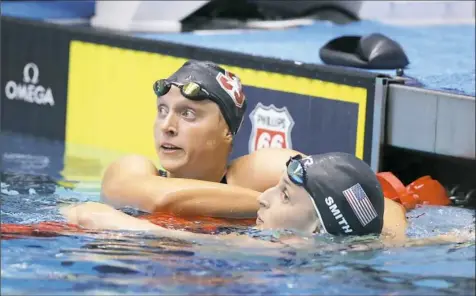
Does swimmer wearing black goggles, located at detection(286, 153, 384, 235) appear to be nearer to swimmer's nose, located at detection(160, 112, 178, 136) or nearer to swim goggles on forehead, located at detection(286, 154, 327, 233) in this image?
swim goggles on forehead, located at detection(286, 154, 327, 233)

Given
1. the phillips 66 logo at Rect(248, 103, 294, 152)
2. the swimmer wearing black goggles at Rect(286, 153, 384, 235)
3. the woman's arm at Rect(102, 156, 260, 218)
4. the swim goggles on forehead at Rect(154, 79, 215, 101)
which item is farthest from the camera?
the phillips 66 logo at Rect(248, 103, 294, 152)

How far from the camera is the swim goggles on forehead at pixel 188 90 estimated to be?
4652 mm

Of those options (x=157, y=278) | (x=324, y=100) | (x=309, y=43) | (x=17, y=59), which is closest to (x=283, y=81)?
(x=324, y=100)

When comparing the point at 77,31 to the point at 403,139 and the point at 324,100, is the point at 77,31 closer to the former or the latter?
the point at 324,100

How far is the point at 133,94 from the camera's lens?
7.22 metres

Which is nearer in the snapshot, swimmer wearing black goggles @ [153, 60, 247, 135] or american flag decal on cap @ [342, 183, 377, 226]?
american flag decal on cap @ [342, 183, 377, 226]

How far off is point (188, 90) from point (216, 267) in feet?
3.68

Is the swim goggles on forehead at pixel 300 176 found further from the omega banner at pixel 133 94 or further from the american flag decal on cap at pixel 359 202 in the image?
the omega banner at pixel 133 94

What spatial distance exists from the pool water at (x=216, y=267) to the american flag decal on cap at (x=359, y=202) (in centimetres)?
9

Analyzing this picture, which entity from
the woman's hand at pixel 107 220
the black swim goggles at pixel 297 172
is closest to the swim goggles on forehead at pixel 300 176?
the black swim goggles at pixel 297 172

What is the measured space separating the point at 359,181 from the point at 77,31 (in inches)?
145

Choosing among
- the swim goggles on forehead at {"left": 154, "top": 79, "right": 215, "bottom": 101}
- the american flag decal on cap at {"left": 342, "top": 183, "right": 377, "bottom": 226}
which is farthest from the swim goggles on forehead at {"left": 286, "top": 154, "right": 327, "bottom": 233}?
the swim goggles on forehead at {"left": 154, "top": 79, "right": 215, "bottom": 101}

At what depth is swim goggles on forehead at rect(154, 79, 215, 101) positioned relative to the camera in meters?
4.65

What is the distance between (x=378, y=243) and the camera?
404 centimetres
